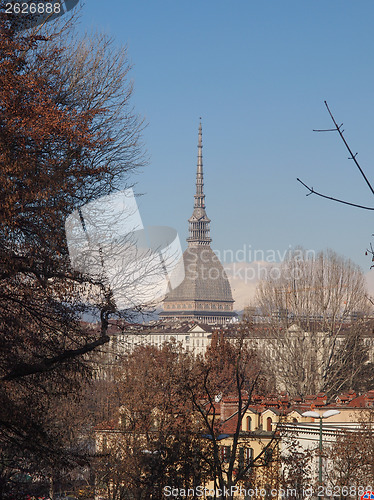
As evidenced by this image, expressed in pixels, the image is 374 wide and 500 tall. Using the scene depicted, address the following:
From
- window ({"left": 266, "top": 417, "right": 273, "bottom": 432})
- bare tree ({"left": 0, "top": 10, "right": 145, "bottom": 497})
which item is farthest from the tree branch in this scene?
window ({"left": 266, "top": 417, "right": 273, "bottom": 432})

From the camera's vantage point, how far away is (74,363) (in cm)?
1384

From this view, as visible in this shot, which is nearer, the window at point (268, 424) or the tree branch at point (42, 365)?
the tree branch at point (42, 365)

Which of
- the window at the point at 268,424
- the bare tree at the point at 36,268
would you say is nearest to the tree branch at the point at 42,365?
the bare tree at the point at 36,268

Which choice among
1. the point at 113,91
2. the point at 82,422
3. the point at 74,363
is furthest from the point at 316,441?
the point at 74,363

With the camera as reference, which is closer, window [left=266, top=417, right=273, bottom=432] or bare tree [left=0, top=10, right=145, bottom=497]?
bare tree [left=0, top=10, right=145, bottom=497]

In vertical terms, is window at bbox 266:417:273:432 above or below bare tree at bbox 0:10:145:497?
below

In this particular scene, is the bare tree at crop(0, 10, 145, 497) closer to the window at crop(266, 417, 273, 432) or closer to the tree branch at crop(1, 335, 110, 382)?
the tree branch at crop(1, 335, 110, 382)

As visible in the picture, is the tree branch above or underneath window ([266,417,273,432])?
Result: above

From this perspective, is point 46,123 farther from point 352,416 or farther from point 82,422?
point 352,416

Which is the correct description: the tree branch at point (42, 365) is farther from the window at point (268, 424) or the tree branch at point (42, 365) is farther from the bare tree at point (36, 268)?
the window at point (268, 424)

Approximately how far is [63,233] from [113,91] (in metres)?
8.10

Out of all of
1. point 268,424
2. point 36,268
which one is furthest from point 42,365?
point 268,424

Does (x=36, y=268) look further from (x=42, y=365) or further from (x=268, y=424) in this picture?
(x=268, y=424)

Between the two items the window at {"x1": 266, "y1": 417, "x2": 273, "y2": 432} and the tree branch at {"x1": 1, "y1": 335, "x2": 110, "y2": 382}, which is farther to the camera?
the window at {"x1": 266, "y1": 417, "x2": 273, "y2": 432}
